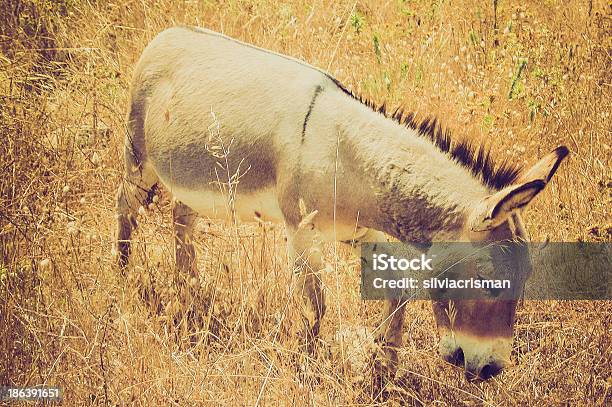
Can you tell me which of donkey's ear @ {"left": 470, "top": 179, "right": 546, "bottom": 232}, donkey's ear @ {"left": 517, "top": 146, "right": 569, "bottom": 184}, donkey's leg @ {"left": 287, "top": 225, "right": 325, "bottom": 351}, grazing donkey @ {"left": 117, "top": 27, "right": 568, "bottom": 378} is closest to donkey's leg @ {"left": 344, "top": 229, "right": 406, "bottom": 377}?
grazing donkey @ {"left": 117, "top": 27, "right": 568, "bottom": 378}

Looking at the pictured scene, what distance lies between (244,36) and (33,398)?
3880mm

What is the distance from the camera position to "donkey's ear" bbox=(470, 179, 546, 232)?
9.66 feet

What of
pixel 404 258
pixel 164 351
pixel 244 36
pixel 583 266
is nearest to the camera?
pixel 164 351

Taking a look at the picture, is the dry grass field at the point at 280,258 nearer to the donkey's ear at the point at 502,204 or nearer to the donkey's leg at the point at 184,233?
the donkey's leg at the point at 184,233

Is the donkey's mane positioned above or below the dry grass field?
above

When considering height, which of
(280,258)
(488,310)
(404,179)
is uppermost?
(404,179)

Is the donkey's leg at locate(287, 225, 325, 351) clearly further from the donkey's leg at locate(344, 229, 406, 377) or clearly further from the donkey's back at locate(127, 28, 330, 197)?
the donkey's back at locate(127, 28, 330, 197)

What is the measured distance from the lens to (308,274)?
11.9 ft

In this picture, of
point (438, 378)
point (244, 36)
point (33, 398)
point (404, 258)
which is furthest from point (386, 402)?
point (244, 36)

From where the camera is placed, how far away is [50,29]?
6.84 m

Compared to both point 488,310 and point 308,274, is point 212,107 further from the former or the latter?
point 488,310

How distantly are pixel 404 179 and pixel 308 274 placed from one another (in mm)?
578

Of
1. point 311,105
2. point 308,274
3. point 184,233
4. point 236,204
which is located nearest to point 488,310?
point 308,274

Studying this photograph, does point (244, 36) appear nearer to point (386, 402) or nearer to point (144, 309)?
point (144, 309)
